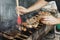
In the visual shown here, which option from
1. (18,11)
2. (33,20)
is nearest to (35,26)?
(33,20)

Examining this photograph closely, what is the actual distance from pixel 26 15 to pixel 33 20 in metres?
0.07

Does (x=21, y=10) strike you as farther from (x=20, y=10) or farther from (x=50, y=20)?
(x=50, y=20)

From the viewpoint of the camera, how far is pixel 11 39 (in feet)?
2.61

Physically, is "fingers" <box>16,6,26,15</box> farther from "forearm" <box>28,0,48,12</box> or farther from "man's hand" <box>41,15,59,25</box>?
"man's hand" <box>41,15,59,25</box>

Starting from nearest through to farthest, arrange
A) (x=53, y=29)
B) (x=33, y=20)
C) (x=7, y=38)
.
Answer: (x=7, y=38) < (x=33, y=20) < (x=53, y=29)

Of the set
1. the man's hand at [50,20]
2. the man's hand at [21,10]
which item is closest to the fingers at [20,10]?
the man's hand at [21,10]

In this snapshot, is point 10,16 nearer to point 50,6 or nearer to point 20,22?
point 20,22

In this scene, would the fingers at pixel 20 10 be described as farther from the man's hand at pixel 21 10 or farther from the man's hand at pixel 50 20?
the man's hand at pixel 50 20

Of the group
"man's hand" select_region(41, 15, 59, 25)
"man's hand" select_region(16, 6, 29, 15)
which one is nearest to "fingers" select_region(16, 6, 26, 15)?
"man's hand" select_region(16, 6, 29, 15)

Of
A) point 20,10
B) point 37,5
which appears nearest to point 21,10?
point 20,10

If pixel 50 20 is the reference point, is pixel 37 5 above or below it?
above

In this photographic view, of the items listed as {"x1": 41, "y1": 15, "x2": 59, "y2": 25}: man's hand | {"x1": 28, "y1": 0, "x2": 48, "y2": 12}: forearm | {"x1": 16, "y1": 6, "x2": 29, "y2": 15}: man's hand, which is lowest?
{"x1": 41, "y1": 15, "x2": 59, "y2": 25}: man's hand

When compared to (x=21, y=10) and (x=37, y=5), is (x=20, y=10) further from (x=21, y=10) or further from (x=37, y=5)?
(x=37, y=5)

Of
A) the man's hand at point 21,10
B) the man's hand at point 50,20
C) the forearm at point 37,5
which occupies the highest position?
the forearm at point 37,5
